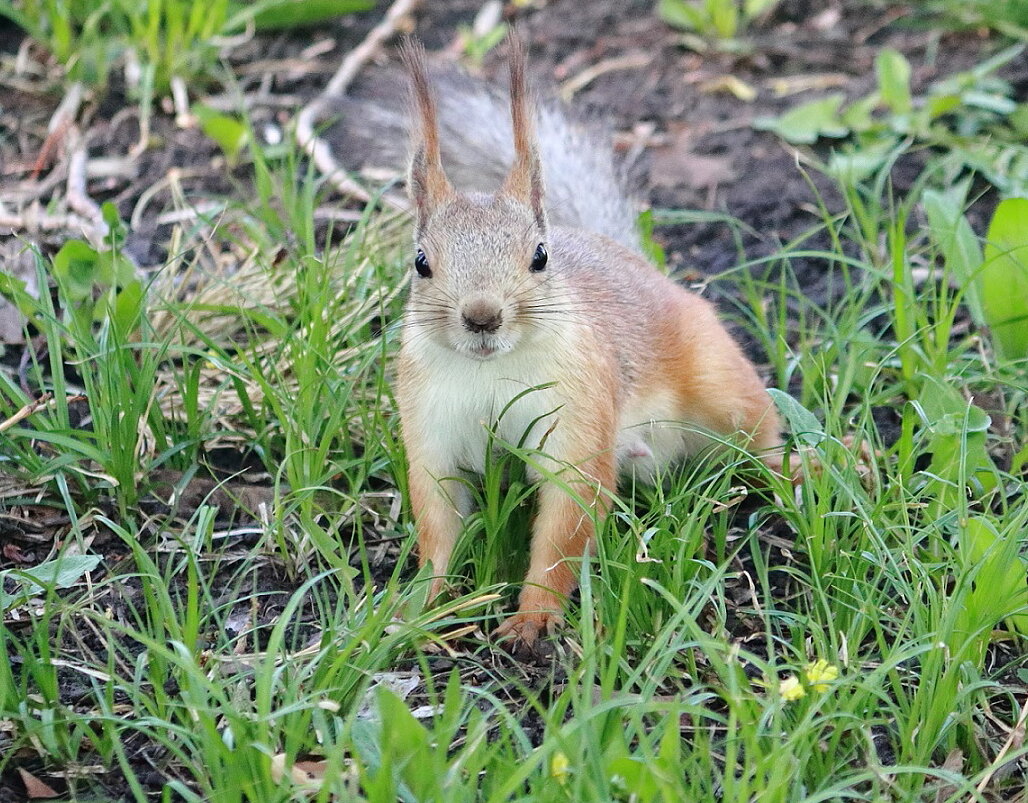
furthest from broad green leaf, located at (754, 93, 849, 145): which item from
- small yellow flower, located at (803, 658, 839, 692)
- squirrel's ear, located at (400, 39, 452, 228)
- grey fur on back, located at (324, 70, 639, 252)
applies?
small yellow flower, located at (803, 658, 839, 692)

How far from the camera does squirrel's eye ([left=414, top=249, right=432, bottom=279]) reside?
2400 mm

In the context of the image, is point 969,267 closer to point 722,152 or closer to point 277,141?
point 722,152

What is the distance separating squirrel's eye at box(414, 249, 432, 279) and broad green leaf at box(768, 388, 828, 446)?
2.25ft

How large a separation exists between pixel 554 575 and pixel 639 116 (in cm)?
235

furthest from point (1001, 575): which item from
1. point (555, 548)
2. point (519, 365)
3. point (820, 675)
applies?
point (519, 365)

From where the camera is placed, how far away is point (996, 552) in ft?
7.18

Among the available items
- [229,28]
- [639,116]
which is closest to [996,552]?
[639,116]

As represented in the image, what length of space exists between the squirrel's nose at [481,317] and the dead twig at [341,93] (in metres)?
1.40

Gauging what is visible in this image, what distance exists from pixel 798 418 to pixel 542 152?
1.13m

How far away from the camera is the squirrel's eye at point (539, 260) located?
2.40 metres

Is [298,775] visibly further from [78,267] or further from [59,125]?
[59,125]

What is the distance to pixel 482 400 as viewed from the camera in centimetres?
242

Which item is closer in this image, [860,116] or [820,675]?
[820,675]

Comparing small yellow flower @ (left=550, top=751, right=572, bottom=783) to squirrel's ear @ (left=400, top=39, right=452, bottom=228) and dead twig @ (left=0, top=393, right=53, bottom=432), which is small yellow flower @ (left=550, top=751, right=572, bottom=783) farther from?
dead twig @ (left=0, top=393, right=53, bottom=432)
